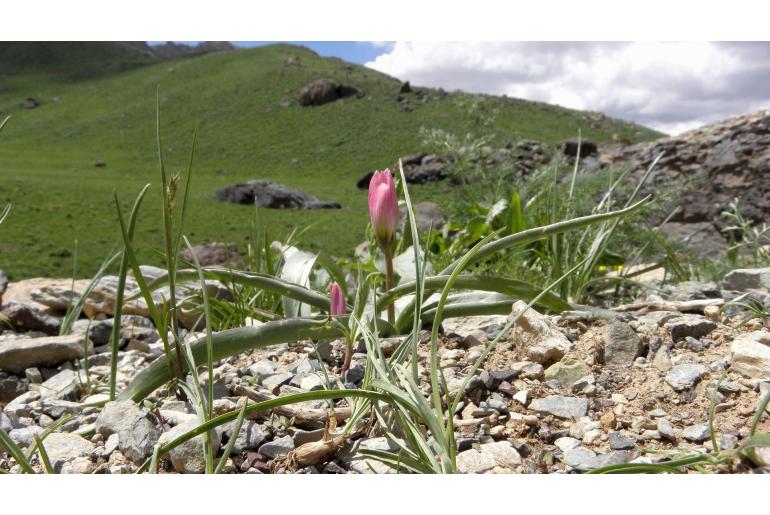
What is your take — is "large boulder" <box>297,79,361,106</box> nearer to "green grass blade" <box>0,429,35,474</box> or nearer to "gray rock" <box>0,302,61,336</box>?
"gray rock" <box>0,302,61,336</box>

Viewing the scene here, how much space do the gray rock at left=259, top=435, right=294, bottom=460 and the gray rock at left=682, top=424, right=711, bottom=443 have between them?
2.69 feet

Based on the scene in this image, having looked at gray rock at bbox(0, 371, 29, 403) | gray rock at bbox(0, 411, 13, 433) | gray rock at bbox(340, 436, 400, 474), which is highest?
gray rock at bbox(340, 436, 400, 474)

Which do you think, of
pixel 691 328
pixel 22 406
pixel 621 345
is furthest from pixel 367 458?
pixel 22 406

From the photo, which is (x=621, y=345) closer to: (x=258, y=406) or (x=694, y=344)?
(x=694, y=344)

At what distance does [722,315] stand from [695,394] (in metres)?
0.67

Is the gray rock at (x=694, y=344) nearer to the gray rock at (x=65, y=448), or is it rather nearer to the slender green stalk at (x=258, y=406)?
the slender green stalk at (x=258, y=406)

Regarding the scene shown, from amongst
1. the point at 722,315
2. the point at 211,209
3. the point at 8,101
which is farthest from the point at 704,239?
the point at 8,101

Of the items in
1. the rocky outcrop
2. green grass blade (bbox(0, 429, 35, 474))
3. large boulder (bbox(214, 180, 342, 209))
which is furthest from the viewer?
large boulder (bbox(214, 180, 342, 209))

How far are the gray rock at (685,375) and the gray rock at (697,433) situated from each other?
20 centimetres

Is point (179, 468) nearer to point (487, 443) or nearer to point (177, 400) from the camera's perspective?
point (177, 400)

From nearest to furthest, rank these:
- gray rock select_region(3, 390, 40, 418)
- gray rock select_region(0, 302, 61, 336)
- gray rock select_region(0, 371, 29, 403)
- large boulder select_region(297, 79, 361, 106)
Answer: gray rock select_region(3, 390, 40, 418), gray rock select_region(0, 371, 29, 403), gray rock select_region(0, 302, 61, 336), large boulder select_region(297, 79, 361, 106)

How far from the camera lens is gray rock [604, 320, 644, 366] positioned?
165 centimetres

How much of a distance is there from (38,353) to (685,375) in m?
2.17

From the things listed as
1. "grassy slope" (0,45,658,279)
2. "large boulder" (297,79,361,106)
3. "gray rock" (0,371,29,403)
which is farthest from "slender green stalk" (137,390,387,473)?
"large boulder" (297,79,361,106)
